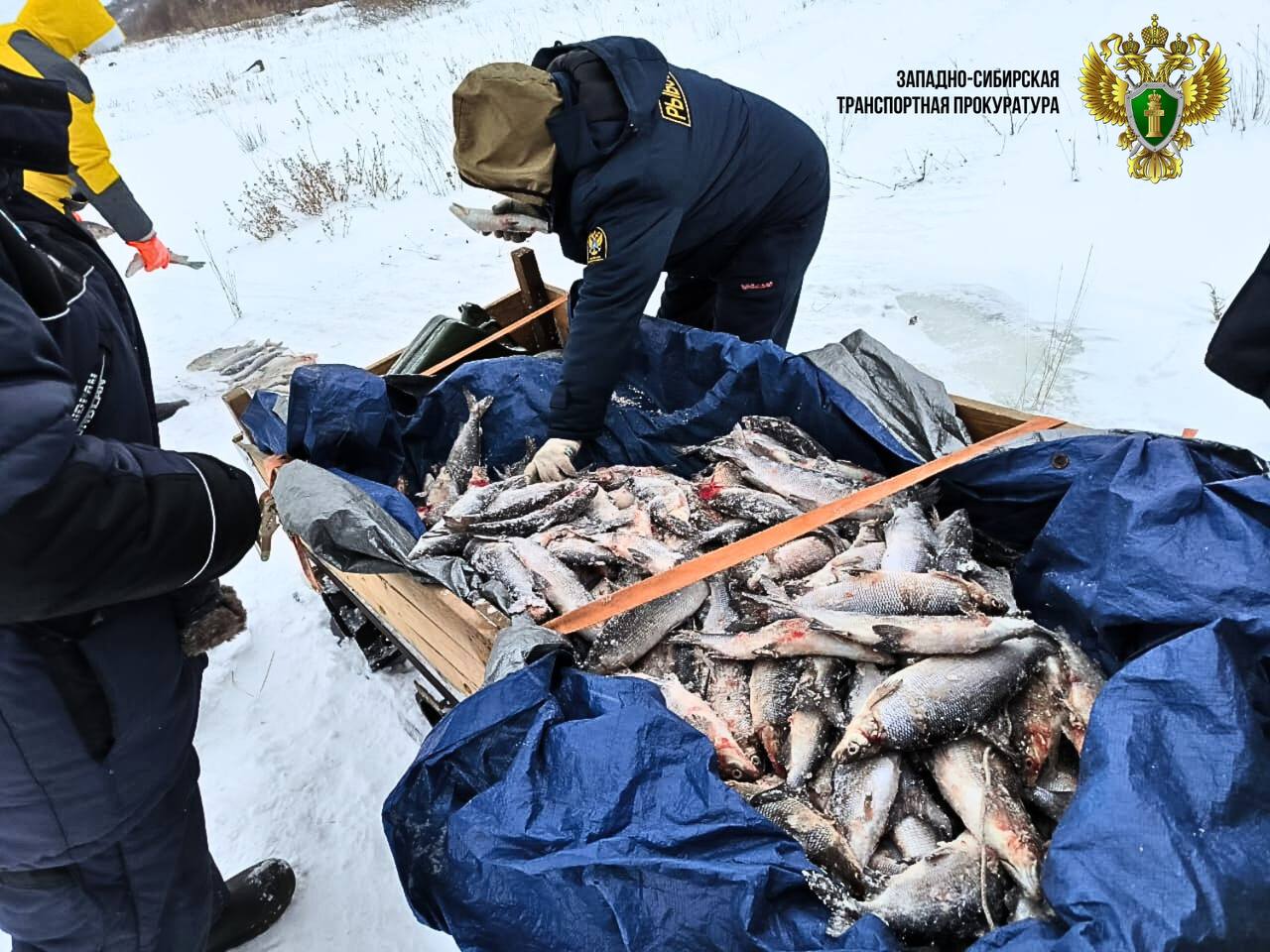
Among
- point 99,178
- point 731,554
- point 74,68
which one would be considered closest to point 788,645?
point 731,554

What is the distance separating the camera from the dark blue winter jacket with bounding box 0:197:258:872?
1.38 m

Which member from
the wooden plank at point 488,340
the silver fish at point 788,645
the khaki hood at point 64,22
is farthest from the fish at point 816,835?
the khaki hood at point 64,22

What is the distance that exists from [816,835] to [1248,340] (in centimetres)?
149

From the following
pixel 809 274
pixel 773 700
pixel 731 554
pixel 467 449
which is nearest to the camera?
pixel 773 700

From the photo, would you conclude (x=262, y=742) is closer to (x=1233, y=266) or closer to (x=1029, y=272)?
(x=1029, y=272)

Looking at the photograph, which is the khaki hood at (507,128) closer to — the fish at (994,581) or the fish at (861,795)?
the fish at (994,581)

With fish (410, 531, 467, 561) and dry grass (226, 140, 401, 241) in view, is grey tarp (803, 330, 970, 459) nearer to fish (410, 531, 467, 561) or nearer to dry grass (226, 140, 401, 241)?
fish (410, 531, 467, 561)

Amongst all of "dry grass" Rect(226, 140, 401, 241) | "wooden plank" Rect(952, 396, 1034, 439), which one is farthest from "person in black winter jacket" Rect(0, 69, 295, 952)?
"dry grass" Rect(226, 140, 401, 241)

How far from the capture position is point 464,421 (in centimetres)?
376

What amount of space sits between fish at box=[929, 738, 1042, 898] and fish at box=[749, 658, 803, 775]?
0.40m

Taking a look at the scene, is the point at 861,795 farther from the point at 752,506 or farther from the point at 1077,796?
the point at 752,506

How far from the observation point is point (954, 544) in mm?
2623

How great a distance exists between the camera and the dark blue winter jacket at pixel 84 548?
4.52ft

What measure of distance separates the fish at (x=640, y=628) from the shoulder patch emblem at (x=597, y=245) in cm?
123
